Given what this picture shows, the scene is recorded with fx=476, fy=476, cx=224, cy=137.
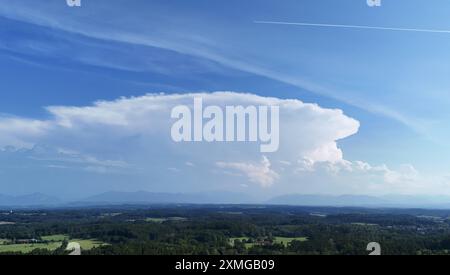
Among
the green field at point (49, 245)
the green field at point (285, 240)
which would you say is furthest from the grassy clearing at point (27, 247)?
the green field at point (285, 240)

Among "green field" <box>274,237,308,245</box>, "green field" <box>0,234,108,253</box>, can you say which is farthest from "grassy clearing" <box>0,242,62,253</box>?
"green field" <box>274,237,308,245</box>

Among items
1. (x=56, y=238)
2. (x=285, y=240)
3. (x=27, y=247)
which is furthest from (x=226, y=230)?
(x=27, y=247)

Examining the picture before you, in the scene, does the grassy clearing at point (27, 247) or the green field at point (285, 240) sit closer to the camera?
the grassy clearing at point (27, 247)

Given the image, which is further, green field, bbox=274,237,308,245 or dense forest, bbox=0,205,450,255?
green field, bbox=274,237,308,245

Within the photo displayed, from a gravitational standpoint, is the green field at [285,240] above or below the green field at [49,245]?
above

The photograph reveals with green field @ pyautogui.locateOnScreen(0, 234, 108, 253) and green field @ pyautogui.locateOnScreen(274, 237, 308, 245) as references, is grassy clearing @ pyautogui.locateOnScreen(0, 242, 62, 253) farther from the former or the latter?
green field @ pyautogui.locateOnScreen(274, 237, 308, 245)

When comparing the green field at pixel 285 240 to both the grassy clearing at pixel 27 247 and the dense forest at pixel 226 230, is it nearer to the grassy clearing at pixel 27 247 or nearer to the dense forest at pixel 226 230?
the dense forest at pixel 226 230

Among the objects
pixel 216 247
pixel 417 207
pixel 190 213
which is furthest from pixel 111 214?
pixel 417 207

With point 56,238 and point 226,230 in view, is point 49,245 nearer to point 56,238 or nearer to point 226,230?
point 56,238
